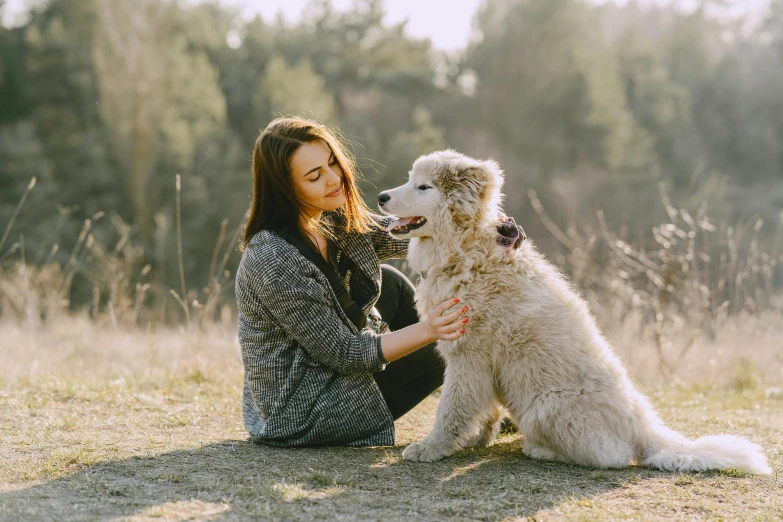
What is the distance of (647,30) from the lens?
28.4 metres

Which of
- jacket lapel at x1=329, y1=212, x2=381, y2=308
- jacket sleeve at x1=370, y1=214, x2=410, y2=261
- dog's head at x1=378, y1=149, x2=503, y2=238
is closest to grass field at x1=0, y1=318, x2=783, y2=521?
jacket lapel at x1=329, y1=212, x2=381, y2=308

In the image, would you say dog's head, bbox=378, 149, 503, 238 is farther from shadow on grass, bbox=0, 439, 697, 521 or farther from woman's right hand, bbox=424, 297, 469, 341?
shadow on grass, bbox=0, 439, 697, 521

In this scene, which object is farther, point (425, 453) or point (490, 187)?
point (490, 187)

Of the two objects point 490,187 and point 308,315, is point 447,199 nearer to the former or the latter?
point 490,187

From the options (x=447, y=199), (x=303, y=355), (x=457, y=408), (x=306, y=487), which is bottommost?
(x=306, y=487)

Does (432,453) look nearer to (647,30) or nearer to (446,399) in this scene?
(446,399)

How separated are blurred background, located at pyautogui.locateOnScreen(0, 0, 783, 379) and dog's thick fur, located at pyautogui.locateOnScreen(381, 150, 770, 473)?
29.9 feet

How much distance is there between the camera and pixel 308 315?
9.90 feet

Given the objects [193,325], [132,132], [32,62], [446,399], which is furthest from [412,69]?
[446,399]

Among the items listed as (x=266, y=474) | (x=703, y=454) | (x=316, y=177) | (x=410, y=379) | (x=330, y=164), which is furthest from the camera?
(x=410, y=379)

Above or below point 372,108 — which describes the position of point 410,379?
below

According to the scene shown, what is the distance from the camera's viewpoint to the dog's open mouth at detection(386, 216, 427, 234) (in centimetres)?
334

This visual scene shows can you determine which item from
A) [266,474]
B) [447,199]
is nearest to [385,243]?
[447,199]

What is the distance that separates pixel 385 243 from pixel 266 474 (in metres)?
1.41
